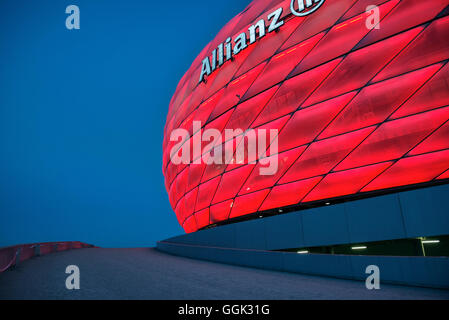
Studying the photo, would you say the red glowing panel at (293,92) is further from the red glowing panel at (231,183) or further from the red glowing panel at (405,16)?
the red glowing panel at (231,183)

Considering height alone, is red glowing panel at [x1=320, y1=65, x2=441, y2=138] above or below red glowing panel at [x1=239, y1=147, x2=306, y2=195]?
above

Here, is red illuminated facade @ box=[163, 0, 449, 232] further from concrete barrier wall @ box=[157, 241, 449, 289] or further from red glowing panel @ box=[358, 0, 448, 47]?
concrete barrier wall @ box=[157, 241, 449, 289]

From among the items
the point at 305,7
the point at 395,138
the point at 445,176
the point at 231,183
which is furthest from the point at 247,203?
→ the point at 305,7

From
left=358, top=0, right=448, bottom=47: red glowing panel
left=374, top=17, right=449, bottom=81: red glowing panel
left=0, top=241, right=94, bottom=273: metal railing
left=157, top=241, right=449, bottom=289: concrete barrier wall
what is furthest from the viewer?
left=358, top=0, right=448, bottom=47: red glowing panel

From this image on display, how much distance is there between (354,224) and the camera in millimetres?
10586

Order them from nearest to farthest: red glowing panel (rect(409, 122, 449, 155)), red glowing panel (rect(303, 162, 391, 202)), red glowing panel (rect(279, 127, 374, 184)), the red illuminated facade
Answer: red glowing panel (rect(409, 122, 449, 155)), the red illuminated facade, red glowing panel (rect(303, 162, 391, 202)), red glowing panel (rect(279, 127, 374, 184))

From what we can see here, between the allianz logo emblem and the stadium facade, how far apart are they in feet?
0.18

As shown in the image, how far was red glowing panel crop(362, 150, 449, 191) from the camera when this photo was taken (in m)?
10.0

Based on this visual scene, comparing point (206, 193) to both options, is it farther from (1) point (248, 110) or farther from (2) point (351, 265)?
(2) point (351, 265)

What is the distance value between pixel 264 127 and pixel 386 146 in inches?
196

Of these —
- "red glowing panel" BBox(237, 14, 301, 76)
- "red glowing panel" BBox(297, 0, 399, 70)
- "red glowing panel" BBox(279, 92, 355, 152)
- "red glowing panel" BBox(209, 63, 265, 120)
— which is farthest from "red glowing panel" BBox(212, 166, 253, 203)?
"red glowing panel" BBox(297, 0, 399, 70)

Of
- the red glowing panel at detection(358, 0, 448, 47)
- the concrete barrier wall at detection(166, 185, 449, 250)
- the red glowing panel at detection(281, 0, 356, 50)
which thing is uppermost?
the red glowing panel at detection(281, 0, 356, 50)

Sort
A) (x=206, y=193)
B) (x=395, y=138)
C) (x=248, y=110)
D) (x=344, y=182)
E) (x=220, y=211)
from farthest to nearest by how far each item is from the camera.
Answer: (x=206, y=193)
(x=220, y=211)
(x=248, y=110)
(x=344, y=182)
(x=395, y=138)

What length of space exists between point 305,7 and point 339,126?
5633mm
